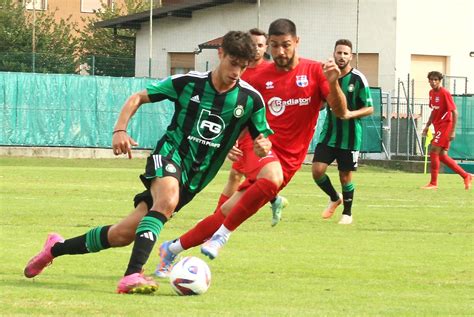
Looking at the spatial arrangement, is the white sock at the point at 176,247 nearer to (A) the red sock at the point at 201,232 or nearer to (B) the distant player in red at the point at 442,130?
(A) the red sock at the point at 201,232

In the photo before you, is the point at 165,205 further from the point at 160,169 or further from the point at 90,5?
the point at 90,5

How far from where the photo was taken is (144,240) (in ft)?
25.6

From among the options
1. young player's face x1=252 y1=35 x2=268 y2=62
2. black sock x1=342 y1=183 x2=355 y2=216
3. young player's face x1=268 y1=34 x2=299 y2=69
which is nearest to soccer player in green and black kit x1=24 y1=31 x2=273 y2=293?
young player's face x1=268 y1=34 x2=299 y2=69

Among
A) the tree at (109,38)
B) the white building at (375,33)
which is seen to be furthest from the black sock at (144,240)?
the tree at (109,38)

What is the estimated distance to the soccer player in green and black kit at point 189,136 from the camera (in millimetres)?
8094

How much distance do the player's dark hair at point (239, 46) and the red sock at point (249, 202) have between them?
50.9 inches

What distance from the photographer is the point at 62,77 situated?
34.7 metres

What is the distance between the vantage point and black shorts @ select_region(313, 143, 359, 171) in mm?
15398

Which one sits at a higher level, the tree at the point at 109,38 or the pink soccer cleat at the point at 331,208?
the tree at the point at 109,38

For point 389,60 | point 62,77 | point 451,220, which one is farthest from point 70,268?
point 389,60

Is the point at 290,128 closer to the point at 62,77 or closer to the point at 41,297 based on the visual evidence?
the point at 41,297

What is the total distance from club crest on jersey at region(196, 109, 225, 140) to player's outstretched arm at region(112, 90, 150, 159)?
393 mm

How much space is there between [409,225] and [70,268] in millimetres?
6134

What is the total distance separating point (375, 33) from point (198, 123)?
34402 mm
